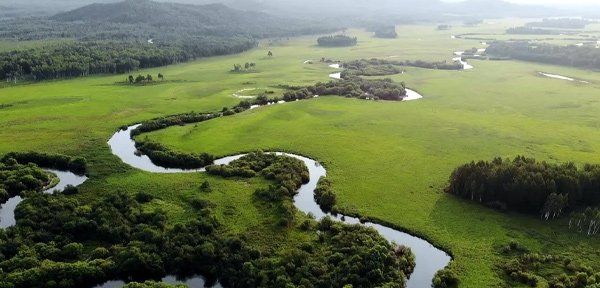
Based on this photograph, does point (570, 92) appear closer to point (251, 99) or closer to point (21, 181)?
point (251, 99)

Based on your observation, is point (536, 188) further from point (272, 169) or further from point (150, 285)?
point (150, 285)

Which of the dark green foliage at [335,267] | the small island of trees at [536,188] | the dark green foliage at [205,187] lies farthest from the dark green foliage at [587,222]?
the dark green foliage at [205,187]

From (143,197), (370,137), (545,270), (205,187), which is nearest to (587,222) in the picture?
(545,270)

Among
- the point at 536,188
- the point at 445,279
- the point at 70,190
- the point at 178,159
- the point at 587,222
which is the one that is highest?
the point at 536,188

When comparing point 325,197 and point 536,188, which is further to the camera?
point 325,197

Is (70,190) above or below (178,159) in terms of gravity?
above

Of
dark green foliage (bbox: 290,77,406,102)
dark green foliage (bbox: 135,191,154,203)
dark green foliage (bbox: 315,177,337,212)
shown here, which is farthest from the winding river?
dark green foliage (bbox: 290,77,406,102)
